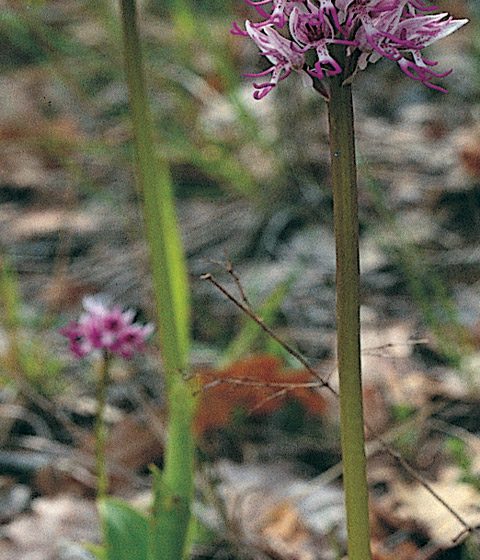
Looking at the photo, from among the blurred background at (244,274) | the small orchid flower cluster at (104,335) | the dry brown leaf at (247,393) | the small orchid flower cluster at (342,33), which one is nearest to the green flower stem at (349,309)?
the small orchid flower cluster at (342,33)

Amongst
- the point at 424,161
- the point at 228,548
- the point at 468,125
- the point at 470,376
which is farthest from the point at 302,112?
the point at 228,548

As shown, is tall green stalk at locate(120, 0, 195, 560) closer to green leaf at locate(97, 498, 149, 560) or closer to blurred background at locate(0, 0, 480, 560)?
green leaf at locate(97, 498, 149, 560)

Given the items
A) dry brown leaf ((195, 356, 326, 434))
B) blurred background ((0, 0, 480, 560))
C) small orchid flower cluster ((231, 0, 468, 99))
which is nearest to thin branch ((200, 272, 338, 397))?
blurred background ((0, 0, 480, 560))

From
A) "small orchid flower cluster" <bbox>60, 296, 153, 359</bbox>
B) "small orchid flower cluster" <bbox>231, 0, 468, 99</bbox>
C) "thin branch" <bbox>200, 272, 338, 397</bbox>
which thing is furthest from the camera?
"small orchid flower cluster" <bbox>60, 296, 153, 359</bbox>

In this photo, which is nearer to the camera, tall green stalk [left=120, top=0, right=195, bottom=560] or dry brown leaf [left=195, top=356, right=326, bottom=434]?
tall green stalk [left=120, top=0, right=195, bottom=560]

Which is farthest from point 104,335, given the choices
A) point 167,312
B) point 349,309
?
point 349,309

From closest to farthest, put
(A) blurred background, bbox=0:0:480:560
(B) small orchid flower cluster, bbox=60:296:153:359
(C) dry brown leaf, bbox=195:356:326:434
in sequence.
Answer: (B) small orchid flower cluster, bbox=60:296:153:359
(A) blurred background, bbox=0:0:480:560
(C) dry brown leaf, bbox=195:356:326:434
